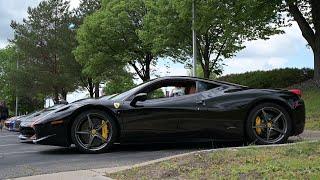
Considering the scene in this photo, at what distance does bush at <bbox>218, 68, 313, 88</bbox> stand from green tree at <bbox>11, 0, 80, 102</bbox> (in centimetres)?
2726

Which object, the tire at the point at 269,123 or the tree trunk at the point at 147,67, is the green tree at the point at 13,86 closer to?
the tree trunk at the point at 147,67

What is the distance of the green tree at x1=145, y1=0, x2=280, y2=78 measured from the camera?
23.1m

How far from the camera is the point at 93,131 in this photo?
8.91 meters

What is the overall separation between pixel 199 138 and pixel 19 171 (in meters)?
3.04

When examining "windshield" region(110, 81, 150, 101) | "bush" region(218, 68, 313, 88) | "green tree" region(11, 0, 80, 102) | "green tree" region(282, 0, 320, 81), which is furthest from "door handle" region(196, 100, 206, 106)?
"green tree" region(11, 0, 80, 102)

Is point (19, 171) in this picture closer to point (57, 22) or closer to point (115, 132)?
point (115, 132)

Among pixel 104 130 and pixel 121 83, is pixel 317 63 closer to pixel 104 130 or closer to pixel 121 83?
pixel 104 130

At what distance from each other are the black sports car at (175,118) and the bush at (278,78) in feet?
51.5

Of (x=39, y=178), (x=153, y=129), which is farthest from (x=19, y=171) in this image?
(x=153, y=129)

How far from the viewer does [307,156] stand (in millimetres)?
6543

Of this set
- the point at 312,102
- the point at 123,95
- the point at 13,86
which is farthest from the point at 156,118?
the point at 13,86

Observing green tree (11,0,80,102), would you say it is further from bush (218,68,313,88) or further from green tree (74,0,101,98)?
bush (218,68,313,88)

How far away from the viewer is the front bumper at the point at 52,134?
8.80 metres

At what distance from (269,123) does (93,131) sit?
295 centimetres
